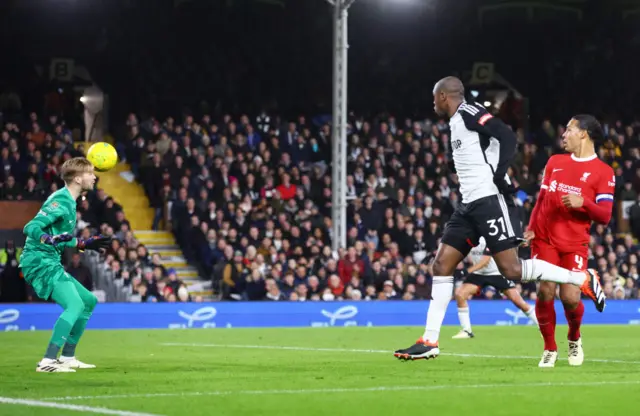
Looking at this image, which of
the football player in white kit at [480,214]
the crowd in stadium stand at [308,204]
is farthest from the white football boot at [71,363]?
the crowd in stadium stand at [308,204]

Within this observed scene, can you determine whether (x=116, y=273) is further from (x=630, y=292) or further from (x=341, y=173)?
(x=630, y=292)

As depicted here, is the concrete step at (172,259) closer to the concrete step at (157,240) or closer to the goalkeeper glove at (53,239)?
the concrete step at (157,240)

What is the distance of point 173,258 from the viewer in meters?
28.4

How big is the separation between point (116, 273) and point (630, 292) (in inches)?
461

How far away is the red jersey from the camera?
38.7 feet

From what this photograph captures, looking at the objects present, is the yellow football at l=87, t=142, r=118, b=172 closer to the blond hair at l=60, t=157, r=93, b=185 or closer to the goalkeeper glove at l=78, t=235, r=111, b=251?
Result: the blond hair at l=60, t=157, r=93, b=185

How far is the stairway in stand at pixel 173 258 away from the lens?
27.1 meters

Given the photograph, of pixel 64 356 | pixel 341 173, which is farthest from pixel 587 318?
pixel 64 356

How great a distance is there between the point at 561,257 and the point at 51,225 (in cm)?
482

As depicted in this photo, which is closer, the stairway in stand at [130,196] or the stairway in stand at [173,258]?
the stairway in stand at [173,258]

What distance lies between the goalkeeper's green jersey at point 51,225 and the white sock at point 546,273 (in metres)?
4.14

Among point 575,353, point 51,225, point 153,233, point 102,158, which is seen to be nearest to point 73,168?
point 51,225

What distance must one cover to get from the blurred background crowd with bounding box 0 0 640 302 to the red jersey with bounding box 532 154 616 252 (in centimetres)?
1355

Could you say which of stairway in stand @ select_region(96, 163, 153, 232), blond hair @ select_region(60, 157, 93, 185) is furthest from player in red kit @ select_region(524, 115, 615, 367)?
stairway in stand @ select_region(96, 163, 153, 232)
